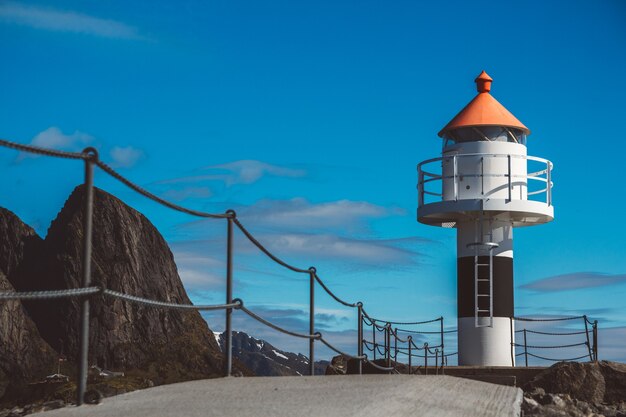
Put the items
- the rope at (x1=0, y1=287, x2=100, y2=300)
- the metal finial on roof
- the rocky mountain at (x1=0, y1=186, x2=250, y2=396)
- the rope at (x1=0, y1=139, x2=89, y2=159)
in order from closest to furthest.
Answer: the rope at (x1=0, y1=287, x2=100, y2=300) → the rope at (x1=0, y1=139, x2=89, y2=159) → the metal finial on roof → the rocky mountain at (x1=0, y1=186, x2=250, y2=396)

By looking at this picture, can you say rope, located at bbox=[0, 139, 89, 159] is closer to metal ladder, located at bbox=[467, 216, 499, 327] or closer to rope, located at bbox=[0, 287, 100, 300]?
rope, located at bbox=[0, 287, 100, 300]

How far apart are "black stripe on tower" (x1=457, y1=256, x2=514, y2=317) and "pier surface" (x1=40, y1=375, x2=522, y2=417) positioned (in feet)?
37.1

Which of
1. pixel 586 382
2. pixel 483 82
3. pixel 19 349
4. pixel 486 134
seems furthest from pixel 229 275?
pixel 19 349

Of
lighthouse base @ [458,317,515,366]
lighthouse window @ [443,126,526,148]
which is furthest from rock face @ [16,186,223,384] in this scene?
lighthouse window @ [443,126,526,148]

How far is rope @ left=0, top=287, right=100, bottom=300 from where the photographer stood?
16.4 feet

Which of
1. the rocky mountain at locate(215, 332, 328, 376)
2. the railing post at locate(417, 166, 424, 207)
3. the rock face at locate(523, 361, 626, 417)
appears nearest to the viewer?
the rock face at locate(523, 361, 626, 417)

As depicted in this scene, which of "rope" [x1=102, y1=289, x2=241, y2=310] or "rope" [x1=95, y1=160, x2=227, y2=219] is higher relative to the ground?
"rope" [x1=95, y1=160, x2=227, y2=219]

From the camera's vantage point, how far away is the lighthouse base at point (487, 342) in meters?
19.2

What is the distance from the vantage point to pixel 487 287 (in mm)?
19234

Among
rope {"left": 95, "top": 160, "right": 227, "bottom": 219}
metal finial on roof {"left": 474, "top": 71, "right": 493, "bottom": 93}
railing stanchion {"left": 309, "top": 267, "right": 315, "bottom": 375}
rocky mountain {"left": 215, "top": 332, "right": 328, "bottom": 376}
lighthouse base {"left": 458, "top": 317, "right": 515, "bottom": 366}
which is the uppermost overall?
metal finial on roof {"left": 474, "top": 71, "right": 493, "bottom": 93}

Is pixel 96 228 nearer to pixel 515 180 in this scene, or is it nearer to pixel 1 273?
pixel 1 273

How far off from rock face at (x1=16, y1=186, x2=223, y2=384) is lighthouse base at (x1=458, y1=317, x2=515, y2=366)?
9310 centimetres

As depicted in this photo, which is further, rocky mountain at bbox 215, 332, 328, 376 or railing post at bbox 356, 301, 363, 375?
rocky mountain at bbox 215, 332, 328, 376

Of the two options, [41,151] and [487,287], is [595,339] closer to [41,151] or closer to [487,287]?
[487,287]
